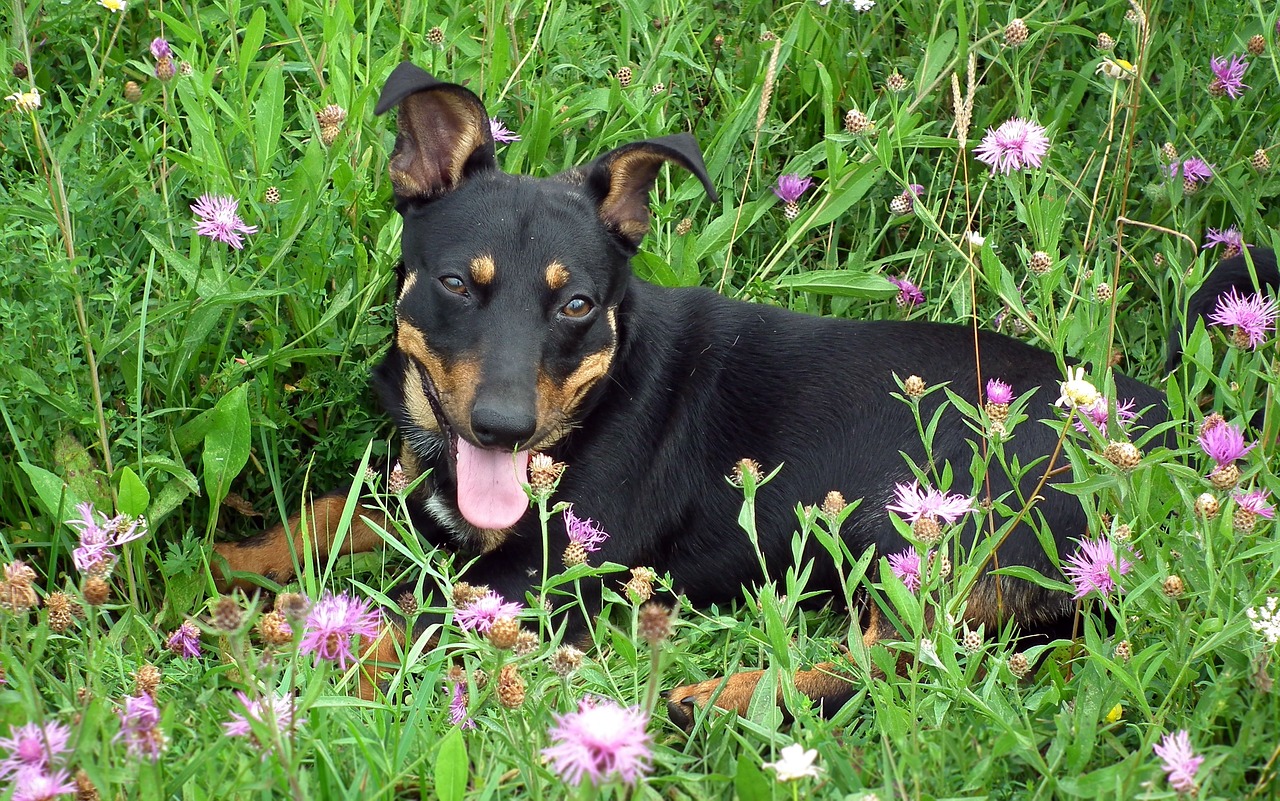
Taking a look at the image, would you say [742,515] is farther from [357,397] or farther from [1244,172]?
[1244,172]

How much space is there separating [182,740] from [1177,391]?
2.36 metres

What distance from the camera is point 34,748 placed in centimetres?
205

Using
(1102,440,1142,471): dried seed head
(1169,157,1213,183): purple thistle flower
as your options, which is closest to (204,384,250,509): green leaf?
(1102,440,1142,471): dried seed head

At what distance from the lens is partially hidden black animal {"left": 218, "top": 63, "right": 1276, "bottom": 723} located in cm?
358

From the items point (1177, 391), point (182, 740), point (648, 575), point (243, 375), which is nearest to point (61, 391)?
point (243, 375)

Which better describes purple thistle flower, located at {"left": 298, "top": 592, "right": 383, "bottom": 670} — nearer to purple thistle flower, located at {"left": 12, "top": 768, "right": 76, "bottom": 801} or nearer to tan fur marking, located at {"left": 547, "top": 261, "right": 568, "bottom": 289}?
purple thistle flower, located at {"left": 12, "top": 768, "right": 76, "bottom": 801}

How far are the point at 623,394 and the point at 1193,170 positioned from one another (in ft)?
8.13

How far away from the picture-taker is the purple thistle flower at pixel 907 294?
15.9 ft

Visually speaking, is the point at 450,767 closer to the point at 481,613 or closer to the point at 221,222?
the point at 481,613

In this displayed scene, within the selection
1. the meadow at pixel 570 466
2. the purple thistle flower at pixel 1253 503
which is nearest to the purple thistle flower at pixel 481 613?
the meadow at pixel 570 466

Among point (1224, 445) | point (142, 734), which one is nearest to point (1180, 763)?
point (1224, 445)

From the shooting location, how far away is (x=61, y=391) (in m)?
3.55

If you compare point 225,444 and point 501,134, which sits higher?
point 501,134

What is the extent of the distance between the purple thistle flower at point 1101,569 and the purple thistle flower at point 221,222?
237cm
